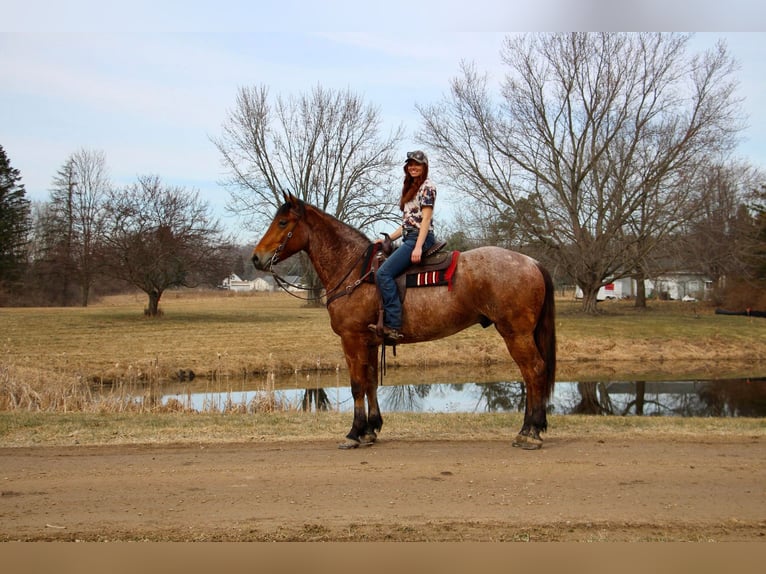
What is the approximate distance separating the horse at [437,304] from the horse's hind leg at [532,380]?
12 mm

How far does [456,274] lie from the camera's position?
738 cm

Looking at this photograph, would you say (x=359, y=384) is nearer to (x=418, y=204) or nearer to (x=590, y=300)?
(x=418, y=204)

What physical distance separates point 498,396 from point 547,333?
9442 millimetres

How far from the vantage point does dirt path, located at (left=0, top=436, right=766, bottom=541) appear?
4.59 meters

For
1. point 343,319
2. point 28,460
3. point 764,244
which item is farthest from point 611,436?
point 764,244

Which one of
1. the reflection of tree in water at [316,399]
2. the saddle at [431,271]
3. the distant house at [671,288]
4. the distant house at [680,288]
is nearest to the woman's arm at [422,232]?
the saddle at [431,271]

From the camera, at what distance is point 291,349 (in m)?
22.8

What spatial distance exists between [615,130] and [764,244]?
452 inches

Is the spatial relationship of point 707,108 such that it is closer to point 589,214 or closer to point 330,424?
point 589,214

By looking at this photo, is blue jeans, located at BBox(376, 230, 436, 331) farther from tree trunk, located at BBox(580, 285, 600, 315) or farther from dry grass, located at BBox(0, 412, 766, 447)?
tree trunk, located at BBox(580, 285, 600, 315)

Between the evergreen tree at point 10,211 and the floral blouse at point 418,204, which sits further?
the evergreen tree at point 10,211

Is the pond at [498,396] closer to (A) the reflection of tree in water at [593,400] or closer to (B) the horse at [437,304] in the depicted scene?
(A) the reflection of tree in water at [593,400]

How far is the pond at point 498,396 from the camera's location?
1391cm

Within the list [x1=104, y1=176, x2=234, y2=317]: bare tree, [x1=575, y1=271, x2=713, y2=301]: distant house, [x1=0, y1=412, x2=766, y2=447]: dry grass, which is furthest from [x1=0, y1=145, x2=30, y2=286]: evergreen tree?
[x1=575, y1=271, x2=713, y2=301]: distant house
